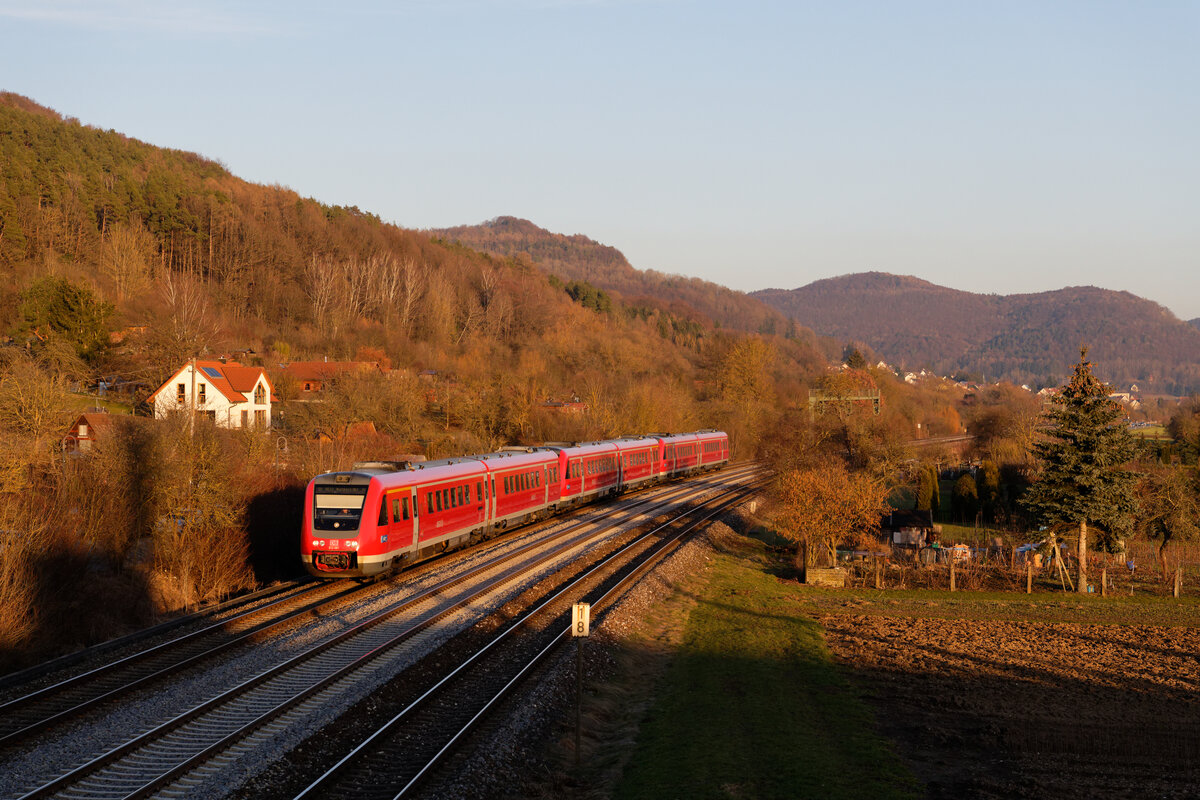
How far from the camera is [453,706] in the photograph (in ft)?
47.0

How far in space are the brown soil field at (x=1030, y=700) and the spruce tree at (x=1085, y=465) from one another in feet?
21.7

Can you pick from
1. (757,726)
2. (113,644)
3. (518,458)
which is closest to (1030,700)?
(757,726)

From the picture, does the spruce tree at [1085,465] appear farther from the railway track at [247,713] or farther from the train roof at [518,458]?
the railway track at [247,713]

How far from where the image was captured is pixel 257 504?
3011cm

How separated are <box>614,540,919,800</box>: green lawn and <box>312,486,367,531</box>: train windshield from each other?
822 cm

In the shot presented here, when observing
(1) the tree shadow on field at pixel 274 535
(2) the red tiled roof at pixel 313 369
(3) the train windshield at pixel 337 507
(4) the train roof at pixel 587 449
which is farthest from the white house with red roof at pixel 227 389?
(3) the train windshield at pixel 337 507

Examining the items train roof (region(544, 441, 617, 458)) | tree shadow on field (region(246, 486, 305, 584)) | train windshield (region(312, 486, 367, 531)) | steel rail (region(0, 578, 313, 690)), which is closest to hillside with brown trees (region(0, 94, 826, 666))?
tree shadow on field (region(246, 486, 305, 584))

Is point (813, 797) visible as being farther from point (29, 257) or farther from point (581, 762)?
point (29, 257)

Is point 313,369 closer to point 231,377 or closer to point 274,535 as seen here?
point 231,377

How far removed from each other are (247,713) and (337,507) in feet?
29.8

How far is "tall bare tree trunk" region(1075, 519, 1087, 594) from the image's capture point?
97.6 feet

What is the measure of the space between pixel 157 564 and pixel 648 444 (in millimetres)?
30239

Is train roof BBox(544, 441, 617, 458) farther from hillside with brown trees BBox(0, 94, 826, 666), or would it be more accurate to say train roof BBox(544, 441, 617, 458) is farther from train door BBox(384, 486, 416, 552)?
train door BBox(384, 486, 416, 552)

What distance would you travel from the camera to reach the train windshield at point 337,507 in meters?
21.8
